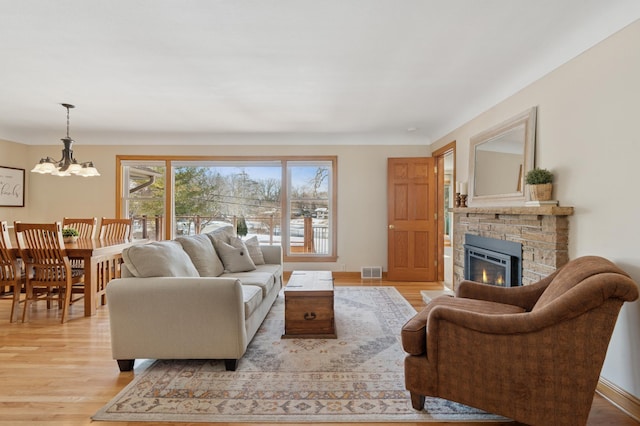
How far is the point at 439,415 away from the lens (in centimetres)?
200

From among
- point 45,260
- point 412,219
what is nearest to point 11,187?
point 45,260

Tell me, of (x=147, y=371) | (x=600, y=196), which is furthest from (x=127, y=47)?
(x=600, y=196)

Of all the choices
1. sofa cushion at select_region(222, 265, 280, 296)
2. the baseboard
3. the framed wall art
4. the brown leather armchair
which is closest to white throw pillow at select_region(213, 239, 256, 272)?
sofa cushion at select_region(222, 265, 280, 296)

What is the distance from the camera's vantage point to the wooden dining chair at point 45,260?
3.49m

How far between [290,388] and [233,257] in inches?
74.7

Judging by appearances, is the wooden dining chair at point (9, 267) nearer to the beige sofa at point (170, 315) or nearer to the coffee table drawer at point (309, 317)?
the beige sofa at point (170, 315)

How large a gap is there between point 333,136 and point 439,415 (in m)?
4.65

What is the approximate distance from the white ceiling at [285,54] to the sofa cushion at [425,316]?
194 cm

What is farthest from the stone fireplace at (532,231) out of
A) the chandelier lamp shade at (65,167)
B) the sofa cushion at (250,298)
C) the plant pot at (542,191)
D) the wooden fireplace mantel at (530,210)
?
the chandelier lamp shade at (65,167)

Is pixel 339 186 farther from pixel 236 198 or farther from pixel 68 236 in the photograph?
pixel 68 236

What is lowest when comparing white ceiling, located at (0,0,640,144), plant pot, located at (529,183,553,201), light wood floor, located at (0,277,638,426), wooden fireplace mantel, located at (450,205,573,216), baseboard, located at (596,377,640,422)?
light wood floor, located at (0,277,638,426)

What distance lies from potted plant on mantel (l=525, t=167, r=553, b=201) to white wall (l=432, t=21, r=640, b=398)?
0.07 m

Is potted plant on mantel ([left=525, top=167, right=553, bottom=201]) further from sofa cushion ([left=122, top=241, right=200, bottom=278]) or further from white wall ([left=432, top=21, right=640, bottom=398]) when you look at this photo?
sofa cushion ([left=122, top=241, right=200, bottom=278])

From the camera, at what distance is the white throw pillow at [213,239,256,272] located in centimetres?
384
